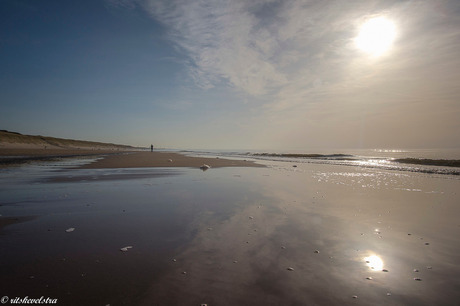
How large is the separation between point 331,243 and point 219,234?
2.54m

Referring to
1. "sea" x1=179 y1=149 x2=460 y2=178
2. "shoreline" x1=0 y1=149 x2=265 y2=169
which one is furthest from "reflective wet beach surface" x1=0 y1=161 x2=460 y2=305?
"sea" x1=179 y1=149 x2=460 y2=178

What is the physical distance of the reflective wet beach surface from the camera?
11.1ft

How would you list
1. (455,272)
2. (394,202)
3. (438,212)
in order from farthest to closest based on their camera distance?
(394,202) → (438,212) → (455,272)

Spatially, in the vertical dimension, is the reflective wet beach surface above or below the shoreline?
below

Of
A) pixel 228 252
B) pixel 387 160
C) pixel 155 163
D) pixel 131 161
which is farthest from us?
pixel 387 160

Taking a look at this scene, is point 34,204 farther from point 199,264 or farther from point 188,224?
point 199,264

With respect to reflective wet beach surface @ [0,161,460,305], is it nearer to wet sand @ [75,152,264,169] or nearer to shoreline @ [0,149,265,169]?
wet sand @ [75,152,264,169]

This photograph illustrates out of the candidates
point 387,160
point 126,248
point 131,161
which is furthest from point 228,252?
point 387,160

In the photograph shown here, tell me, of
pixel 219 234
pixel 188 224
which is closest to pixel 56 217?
pixel 188 224

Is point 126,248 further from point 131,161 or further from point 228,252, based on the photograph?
point 131,161

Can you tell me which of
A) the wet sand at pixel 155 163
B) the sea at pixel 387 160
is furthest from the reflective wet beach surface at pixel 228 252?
the sea at pixel 387 160

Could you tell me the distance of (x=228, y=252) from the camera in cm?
475

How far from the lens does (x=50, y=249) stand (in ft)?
15.4

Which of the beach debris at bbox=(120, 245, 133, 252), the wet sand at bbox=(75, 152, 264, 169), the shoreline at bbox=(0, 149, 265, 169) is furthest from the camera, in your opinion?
the shoreline at bbox=(0, 149, 265, 169)
